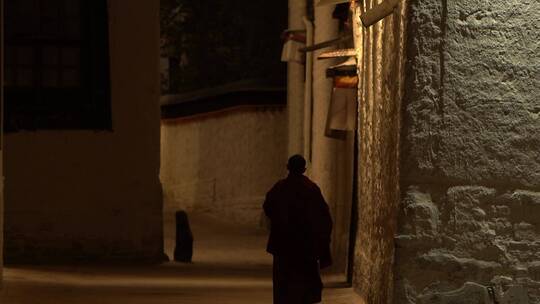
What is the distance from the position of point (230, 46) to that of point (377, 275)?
26.9 m

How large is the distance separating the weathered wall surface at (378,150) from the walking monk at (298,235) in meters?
0.45

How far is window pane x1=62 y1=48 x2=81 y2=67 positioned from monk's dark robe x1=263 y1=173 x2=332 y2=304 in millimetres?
9811

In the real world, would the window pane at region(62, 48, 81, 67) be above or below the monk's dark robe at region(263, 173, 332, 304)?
above

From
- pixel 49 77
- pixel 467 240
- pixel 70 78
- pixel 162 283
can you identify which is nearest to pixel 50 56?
pixel 49 77

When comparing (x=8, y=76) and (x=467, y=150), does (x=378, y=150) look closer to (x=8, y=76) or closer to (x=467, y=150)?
(x=467, y=150)

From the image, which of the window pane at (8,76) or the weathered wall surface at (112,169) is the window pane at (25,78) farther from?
the weathered wall surface at (112,169)

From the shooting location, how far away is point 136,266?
1853 cm

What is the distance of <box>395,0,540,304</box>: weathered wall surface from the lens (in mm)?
8406

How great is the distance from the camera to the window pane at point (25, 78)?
62.6 ft

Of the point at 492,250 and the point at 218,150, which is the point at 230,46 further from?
the point at 492,250

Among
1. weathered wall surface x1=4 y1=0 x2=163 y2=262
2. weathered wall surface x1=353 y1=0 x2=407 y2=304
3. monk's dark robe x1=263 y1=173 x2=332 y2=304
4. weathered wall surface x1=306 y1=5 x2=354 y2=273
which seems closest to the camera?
weathered wall surface x1=353 y1=0 x2=407 y2=304

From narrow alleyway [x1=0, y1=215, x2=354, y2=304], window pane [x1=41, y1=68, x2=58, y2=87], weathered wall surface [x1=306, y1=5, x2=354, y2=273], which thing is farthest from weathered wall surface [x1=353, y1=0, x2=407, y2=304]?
window pane [x1=41, y1=68, x2=58, y2=87]

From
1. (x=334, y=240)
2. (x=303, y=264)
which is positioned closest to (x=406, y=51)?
(x=303, y=264)

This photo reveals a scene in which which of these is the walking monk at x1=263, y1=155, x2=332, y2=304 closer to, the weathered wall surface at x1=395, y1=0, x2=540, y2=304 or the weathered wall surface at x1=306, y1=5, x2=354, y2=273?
the weathered wall surface at x1=395, y1=0, x2=540, y2=304
